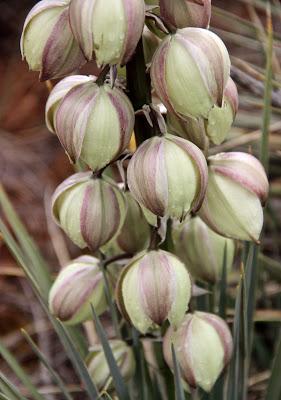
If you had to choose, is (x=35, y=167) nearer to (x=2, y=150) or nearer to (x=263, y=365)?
(x=2, y=150)

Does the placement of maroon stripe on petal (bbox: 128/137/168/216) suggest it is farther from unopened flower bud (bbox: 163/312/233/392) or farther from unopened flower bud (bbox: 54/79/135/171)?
unopened flower bud (bbox: 163/312/233/392)

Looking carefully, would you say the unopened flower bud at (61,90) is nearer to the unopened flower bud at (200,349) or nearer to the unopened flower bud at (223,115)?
the unopened flower bud at (223,115)

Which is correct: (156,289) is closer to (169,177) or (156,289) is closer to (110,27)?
(169,177)

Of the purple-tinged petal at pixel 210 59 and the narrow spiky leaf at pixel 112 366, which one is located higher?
the purple-tinged petal at pixel 210 59

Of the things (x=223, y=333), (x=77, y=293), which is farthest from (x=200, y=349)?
(x=77, y=293)

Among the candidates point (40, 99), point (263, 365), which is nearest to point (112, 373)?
point (263, 365)

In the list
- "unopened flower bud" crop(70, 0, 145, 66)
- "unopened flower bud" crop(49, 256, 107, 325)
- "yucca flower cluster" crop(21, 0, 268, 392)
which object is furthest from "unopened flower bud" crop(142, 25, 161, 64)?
"unopened flower bud" crop(49, 256, 107, 325)

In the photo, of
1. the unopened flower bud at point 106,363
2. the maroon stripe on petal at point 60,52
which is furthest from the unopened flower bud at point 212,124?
the unopened flower bud at point 106,363
